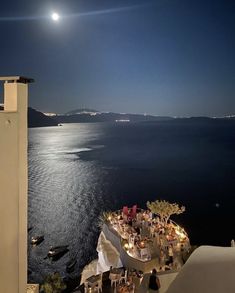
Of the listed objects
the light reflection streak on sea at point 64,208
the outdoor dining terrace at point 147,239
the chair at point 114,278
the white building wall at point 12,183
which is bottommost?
the light reflection streak on sea at point 64,208

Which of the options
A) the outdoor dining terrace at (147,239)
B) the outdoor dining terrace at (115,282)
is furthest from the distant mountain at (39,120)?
the outdoor dining terrace at (115,282)

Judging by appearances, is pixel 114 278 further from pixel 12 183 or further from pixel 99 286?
pixel 12 183

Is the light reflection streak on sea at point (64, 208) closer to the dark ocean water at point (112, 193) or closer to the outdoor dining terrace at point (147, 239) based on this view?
the dark ocean water at point (112, 193)

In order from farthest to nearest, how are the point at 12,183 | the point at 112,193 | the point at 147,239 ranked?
1. the point at 112,193
2. the point at 147,239
3. the point at 12,183

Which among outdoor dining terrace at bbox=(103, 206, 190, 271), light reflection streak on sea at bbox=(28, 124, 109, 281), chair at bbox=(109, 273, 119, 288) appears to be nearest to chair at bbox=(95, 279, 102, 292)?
chair at bbox=(109, 273, 119, 288)

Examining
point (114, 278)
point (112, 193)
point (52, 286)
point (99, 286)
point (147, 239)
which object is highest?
point (147, 239)

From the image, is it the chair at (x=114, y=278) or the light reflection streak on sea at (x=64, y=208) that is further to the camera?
the light reflection streak on sea at (x=64, y=208)

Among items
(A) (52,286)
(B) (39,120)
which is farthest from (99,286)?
(B) (39,120)

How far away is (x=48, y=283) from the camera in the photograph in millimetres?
10164

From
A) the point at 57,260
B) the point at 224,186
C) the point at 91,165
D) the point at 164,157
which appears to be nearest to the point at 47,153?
the point at 91,165

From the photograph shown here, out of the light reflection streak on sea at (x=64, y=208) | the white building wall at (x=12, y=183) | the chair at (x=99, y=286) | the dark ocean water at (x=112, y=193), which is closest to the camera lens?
the white building wall at (x=12, y=183)

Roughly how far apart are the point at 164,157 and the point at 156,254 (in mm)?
54006

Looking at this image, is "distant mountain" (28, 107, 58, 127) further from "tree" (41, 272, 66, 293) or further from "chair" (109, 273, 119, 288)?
"chair" (109, 273, 119, 288)

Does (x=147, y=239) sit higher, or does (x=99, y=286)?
(x=147, y=239)
